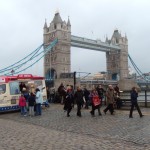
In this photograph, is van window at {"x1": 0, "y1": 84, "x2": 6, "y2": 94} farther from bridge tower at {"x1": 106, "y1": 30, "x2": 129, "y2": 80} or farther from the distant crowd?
bridge tower at {"x1": 106, "y1": 30, "x2": 129, "y2": 80}

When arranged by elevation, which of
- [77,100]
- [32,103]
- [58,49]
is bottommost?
[32,103]

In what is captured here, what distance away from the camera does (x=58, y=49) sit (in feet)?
349

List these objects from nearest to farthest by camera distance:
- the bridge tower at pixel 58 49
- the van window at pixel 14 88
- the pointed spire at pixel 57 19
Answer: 1. the van window at pixel 14 88
2. the bridge tower at pixel 58 49
3. the pointed spire at pixel 57 19

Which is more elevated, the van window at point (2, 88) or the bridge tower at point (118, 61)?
the bridge tower at point (118, 61)

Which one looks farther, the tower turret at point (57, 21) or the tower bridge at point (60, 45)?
the tower turret at point (57, 21)

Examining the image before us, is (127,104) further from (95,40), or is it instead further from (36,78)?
(95,40)

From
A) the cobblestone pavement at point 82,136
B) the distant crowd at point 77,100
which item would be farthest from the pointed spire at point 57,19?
the cobblestone pavement at point 82,136

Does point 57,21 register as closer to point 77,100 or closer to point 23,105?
point 23,105

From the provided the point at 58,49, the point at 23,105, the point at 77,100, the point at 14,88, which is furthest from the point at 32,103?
the point at 58,49

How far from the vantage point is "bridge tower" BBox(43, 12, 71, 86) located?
106188mm

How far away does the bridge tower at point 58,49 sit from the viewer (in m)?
106

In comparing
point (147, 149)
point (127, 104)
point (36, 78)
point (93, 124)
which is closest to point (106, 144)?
point (147, 149)

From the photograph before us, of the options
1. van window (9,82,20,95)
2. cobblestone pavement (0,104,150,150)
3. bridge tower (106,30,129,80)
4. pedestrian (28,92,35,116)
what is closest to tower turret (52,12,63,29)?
bridge tower (106,30,129,80)

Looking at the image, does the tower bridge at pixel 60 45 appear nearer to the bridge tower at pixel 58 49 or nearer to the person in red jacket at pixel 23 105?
the bridge tower at pixel 58 49
